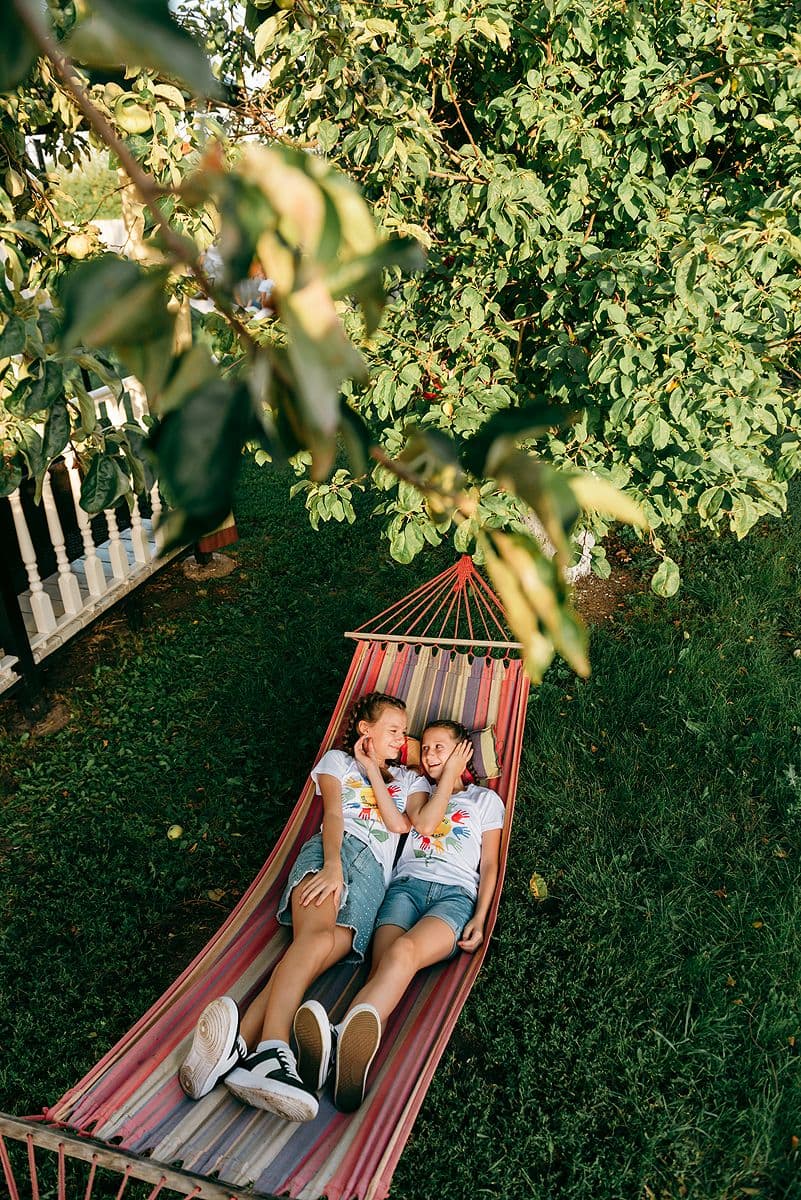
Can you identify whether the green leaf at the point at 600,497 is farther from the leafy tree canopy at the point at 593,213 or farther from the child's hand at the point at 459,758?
the child's hand at the point at 459,758

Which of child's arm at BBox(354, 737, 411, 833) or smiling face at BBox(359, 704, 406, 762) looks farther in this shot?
smiling face at BBox(359, 704, 406, 762)

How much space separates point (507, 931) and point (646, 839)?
2.16ft

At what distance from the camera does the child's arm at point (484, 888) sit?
248 centimetres

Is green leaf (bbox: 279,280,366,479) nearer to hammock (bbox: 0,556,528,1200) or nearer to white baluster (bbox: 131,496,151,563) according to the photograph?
hammock (bbox: 0,556,528,1200)

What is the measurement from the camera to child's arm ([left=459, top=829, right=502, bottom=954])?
8.14 feet

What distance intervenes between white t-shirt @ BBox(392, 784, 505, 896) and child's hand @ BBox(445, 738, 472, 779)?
3.1 inches

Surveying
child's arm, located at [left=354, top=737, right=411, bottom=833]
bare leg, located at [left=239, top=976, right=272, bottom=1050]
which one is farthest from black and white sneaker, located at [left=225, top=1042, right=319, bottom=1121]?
child's arm, located at [left=354, top=737, right=411, bottom=833]

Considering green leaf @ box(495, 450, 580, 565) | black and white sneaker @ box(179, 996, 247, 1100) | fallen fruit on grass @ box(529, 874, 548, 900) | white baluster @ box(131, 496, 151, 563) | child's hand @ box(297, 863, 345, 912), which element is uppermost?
green leaf @ box(495, 450, 580, 565)

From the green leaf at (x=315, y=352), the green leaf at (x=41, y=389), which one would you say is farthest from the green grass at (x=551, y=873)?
the green leaf at (x=315, y=352)

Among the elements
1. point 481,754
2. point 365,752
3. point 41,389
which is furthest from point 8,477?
point 481,754

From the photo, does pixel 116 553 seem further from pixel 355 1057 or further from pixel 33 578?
pixel 355 1057

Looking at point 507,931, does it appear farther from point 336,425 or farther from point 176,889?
point 336,425

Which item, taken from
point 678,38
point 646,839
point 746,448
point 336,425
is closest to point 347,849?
point 646,839

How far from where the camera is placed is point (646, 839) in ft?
10.3
